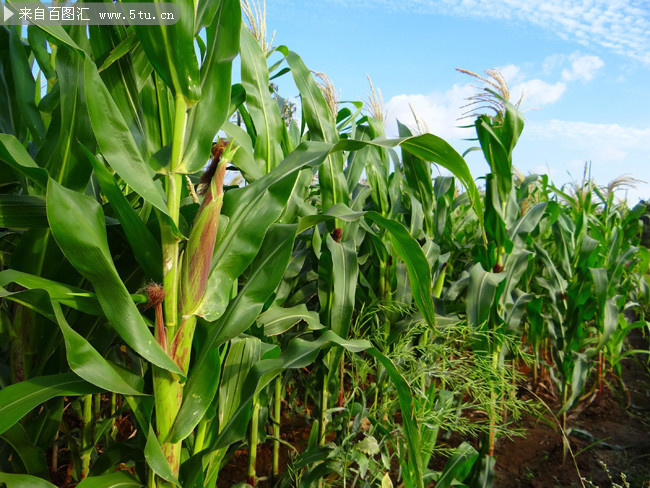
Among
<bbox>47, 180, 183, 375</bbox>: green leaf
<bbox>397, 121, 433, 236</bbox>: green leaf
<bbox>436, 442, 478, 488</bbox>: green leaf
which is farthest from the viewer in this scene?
<bbox>397, 121, 433, 236</bbox>: green leaf

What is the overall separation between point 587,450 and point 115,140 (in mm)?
2490

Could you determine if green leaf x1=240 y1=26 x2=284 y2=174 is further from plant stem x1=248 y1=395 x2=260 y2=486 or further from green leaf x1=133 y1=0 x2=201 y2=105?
plant stem x1=248 y1=395 x2=260 y2=486

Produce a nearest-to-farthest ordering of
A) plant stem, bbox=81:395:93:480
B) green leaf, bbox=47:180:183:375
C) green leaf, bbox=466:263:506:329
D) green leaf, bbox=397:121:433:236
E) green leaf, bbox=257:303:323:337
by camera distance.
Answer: green leaf, bbox=47:180:183:375, green leaf, bbox=257:303:323:337, plant stem, bbox=81:395:93:480, green leaf, bbox=466:263:506:329, green leaf, bbox=397:121:433:236

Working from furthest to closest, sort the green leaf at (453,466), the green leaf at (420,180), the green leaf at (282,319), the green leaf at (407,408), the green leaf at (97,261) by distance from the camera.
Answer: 1. the green leaf at (420,180)
2. the green leaf at (453,466)
3. the green leaf at (282,319)
4. the green leaf at (407,408)
5. the green leaf at (97,261)

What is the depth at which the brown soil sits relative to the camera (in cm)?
194

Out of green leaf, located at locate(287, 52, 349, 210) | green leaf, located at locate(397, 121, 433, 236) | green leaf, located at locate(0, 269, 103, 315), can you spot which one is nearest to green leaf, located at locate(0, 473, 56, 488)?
green leaf, located at locate(0, 269, 103, 315)

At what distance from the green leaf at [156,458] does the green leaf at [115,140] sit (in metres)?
0.44

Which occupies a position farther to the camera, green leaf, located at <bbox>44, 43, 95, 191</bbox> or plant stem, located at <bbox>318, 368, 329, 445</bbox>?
plant stem, located at <bbox>318, 368, 329, 445</bbox>

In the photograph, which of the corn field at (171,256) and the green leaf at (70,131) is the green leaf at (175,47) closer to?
the corn field at (171,256)

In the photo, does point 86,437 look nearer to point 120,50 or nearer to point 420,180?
point 120,50

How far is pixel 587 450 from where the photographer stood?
2.20m

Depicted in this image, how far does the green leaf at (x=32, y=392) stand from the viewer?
779 mm

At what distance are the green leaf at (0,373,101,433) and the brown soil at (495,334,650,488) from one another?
1.74m

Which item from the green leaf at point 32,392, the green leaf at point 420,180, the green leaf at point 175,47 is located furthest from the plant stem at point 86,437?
the green leaf at point 420,180
